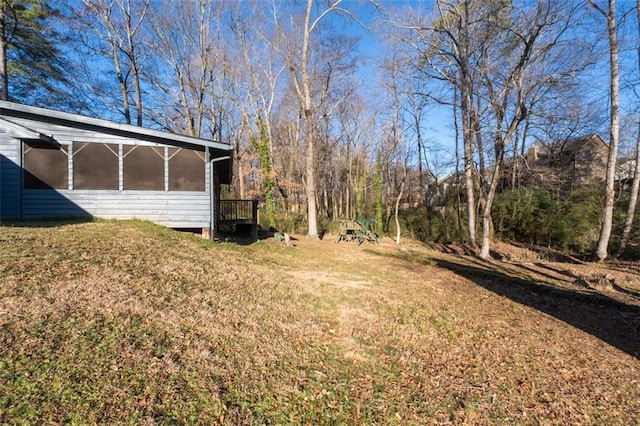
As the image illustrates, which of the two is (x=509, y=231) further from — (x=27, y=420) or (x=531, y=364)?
(x=27, y=420)

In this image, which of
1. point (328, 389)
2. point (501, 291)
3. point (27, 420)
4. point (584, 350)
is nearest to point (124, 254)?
point (27, 420)

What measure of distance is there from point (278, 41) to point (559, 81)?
1271 centimetres

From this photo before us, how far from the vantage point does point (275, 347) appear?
3.00 m

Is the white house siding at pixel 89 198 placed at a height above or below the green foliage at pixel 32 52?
below

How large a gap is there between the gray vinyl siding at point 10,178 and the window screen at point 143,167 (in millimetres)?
2342

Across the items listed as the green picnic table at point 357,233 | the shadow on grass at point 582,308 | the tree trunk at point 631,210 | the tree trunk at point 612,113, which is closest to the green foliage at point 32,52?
the green picnic table at point 357,233

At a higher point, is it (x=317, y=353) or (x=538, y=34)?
(x=538, y=34)

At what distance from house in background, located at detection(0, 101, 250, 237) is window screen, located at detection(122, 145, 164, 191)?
2 centimetres

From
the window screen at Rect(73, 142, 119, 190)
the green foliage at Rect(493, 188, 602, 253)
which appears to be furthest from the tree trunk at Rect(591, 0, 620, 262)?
the window screen at Rect(73, 142, 119, 190)

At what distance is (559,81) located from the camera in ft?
30.8

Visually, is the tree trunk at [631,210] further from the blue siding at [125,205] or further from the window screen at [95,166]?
the window screen at [95,166]

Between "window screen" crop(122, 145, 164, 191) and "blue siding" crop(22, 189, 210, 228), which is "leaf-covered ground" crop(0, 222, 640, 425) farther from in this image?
"window screen" crop(122, 145, 164, 191)

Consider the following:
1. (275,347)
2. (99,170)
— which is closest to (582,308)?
(275,347)

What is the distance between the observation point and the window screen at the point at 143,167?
796cm
